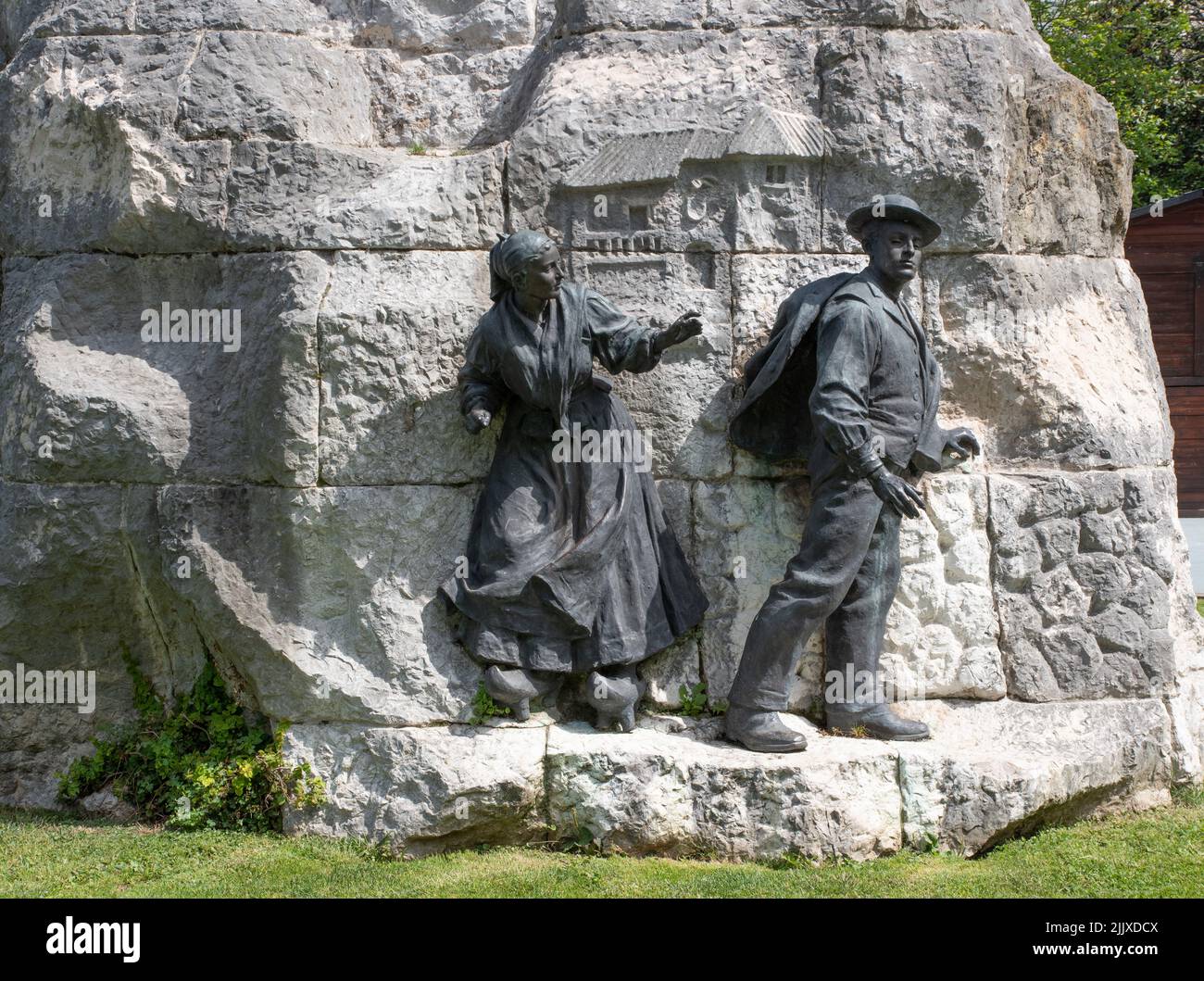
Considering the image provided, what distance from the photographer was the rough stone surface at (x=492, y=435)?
19.0 feet

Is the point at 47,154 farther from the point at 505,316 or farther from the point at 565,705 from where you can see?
the point at 565,705

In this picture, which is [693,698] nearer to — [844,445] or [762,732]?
[762,732]

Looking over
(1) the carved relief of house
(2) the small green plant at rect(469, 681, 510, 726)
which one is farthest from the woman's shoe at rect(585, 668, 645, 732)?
(1) the carved relief of house

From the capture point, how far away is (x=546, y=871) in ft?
17.6

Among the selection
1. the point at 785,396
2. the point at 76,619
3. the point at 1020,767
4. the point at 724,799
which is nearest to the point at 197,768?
the point at 76,619

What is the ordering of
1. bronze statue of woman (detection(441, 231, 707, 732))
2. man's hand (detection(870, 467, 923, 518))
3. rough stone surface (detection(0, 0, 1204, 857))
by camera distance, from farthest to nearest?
1. rough stone surface (detection(0, 0, 1204, 857))
2. bronze statue of woman (detection(441, 231, 707, 732))
3. man's hand (detection(870, 467, 923, 518))

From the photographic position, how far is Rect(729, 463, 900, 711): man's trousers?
5.59 metres

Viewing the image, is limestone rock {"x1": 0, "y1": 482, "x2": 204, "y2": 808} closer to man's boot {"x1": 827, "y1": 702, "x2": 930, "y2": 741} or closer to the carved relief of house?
the carved relief of house

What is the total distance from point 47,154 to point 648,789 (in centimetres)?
412

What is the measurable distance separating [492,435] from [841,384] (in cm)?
158

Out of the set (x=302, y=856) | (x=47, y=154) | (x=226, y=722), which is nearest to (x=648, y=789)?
(x=302, y=856)

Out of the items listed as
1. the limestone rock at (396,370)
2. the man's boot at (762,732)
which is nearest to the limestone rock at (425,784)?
the man's boot at (762,732)

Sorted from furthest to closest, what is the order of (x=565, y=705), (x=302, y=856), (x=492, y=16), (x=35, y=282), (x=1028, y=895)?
(x=492, y=16), (x=35, y=282), (x=565, y=705), (x=302, y=856), (x=1028, y=895)

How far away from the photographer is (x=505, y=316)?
18.7 feet
